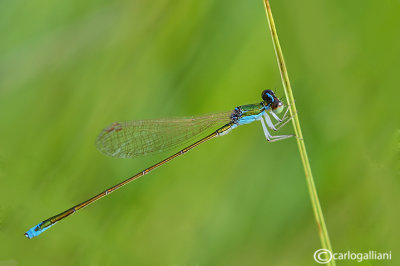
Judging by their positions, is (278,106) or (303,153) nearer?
(303,153)

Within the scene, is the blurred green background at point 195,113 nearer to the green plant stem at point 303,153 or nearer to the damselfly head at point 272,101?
the damselfly head at point 272,101

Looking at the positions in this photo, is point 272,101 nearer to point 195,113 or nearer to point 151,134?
point 195,113

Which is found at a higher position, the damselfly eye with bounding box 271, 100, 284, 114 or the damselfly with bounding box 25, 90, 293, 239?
the damselfly with bounding box 25, 90, 293, 239

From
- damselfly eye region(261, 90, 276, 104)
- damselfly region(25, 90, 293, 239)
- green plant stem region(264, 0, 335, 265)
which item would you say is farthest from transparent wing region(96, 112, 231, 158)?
green plant stem region(264, 0, 335, 265)

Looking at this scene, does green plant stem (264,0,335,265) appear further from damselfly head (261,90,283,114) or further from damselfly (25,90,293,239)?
damselfly head (261,90,283,114)

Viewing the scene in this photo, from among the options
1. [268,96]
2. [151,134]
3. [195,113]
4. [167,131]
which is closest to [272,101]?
[268,96]

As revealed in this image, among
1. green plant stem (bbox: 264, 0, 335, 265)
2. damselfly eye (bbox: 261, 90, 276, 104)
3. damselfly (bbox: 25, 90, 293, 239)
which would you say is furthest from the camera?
damselfly eye (bbox: 261, 90, 276, 104)
